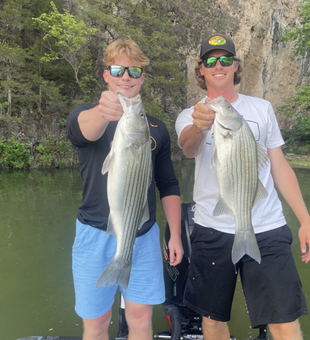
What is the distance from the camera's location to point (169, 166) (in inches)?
94.0

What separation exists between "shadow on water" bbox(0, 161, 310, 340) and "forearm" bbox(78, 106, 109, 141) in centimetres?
248

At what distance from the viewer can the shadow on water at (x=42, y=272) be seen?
319 centimetres

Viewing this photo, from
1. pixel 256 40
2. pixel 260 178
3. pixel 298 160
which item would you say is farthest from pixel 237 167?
pixel 256 40

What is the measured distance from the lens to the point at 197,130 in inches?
73.7

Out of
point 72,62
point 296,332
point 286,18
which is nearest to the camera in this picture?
point 296,332

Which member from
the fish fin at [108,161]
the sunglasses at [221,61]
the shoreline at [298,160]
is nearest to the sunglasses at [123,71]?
the sunglasses at [221,61]

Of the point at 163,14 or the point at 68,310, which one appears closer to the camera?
the point at 68,310

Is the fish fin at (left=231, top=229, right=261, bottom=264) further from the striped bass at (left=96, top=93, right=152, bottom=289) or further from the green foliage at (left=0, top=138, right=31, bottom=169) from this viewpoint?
the green foliage at (left=0, top=138, right=31, bottom=169)

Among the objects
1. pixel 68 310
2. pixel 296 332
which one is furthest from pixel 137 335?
pixel 68 310

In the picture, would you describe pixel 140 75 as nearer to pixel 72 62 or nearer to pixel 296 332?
pixel 296 332

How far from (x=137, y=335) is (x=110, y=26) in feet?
66.3

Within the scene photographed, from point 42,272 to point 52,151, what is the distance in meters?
14.3

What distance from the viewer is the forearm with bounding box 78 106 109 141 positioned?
65.2 inches

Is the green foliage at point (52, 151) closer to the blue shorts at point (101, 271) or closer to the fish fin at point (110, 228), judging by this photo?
the blue shorts at point (101, 271)
